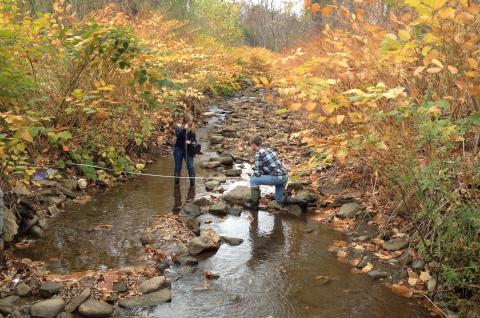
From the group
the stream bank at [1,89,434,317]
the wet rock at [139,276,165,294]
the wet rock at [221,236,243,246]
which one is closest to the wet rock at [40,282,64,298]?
the stream bank at [1,89,434,317]

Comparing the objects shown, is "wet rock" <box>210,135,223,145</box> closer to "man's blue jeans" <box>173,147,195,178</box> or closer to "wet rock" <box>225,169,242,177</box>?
"wet rock" <box>225,169,242,177</box>

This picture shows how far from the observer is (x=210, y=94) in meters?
20.4

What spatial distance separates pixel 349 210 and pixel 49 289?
461cm

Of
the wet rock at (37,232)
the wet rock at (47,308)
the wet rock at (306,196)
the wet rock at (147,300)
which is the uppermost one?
the wet rock at (306,196)

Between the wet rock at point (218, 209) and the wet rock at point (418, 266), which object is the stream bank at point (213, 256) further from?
the wet rock at point (418, 266)

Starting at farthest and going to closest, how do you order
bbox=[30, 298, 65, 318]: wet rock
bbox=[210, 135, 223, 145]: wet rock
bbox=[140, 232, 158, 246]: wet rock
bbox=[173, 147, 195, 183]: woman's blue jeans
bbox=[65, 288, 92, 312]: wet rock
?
1. bbox=[210, 135, 223, 145]: wet rock
2. bbox=[173, 147, 195, 183]: woman's blue jeans
3. bbox=[140, 232, 158, 246]: wet rock
4. bbox=[65, 288, 92, 312]: wet rock
5. bbox=[30, 298, 65, 318]: wet rock

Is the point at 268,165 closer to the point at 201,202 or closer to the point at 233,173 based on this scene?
the point at 201,202

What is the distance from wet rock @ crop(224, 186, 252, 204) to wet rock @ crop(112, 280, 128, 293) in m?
3.38

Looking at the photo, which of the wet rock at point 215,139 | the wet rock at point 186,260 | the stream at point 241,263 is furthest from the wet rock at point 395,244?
the wet rock at point 215,139

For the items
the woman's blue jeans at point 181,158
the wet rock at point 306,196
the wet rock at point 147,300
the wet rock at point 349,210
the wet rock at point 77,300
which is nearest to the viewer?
the wet rock at point 77,300

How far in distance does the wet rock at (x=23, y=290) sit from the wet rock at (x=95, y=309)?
2.28 feet

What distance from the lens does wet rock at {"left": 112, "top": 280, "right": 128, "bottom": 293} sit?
4797mm

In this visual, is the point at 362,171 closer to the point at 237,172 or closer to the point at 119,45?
the point at 237,172

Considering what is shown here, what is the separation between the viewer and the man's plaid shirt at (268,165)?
775cm
